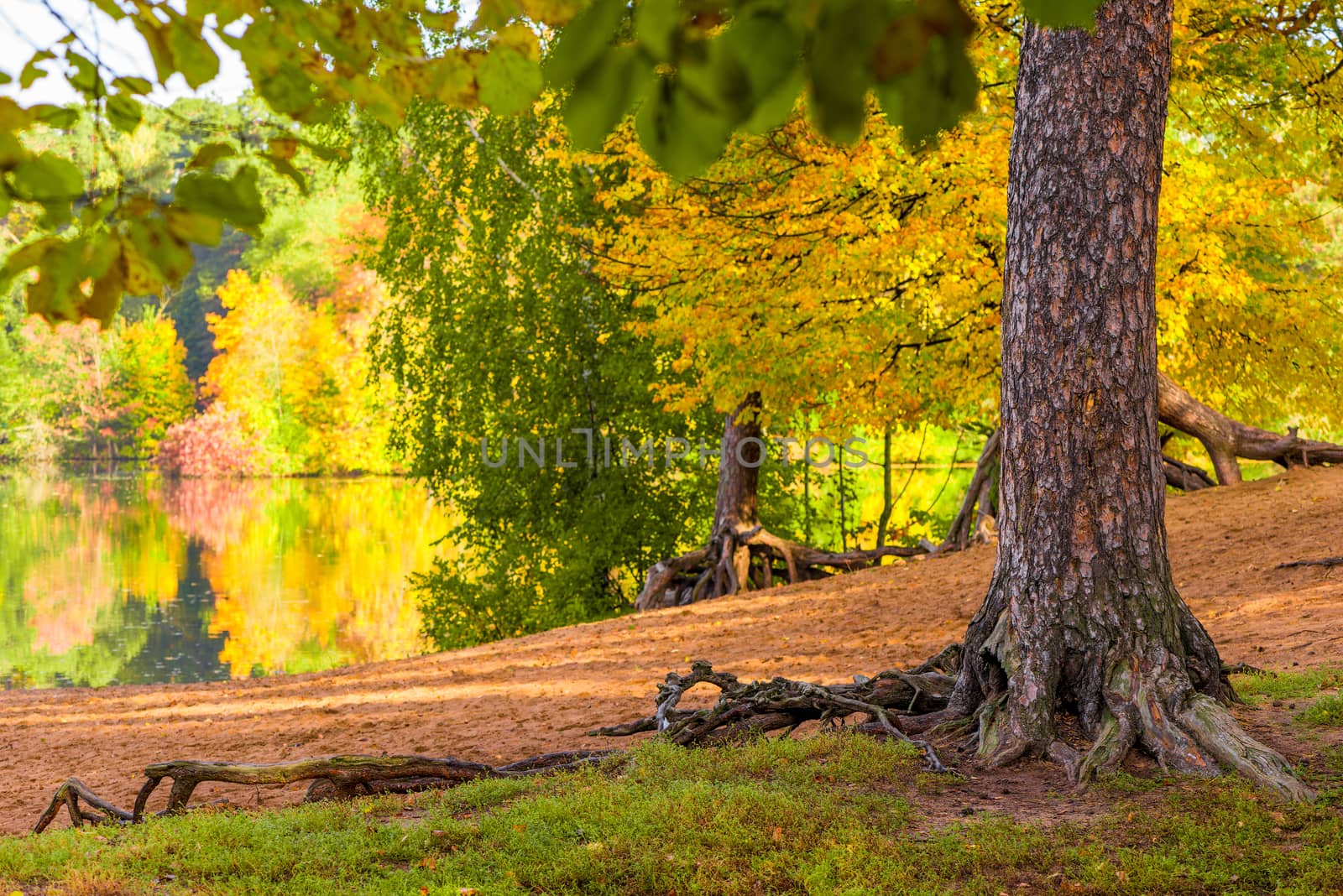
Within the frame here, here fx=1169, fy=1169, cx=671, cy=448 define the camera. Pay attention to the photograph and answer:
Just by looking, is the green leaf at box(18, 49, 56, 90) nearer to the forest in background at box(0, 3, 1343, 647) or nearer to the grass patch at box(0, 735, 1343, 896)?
the forest in background at box(0, 3, 1343, 647)

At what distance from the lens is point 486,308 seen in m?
15.3

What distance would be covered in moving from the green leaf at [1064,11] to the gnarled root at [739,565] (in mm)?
12495

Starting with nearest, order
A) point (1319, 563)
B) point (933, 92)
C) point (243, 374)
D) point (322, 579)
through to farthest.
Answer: point (933, 92), point (1319, 563), point (322, 579), point (243, 374)

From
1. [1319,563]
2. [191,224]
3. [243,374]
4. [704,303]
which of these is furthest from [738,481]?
[243,374]

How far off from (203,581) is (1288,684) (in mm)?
21278

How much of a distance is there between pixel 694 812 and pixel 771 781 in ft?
1.81

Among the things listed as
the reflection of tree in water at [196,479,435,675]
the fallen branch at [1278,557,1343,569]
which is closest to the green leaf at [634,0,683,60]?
the fallen branch at [1278,557,1343,569]

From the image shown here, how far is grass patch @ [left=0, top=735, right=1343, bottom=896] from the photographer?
3539mm

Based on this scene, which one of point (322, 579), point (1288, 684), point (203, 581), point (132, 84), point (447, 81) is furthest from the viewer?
point (322, 579)

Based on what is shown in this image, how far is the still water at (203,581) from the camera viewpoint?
1639 centimetres

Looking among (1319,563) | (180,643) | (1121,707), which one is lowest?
(180,643)

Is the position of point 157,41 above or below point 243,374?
below

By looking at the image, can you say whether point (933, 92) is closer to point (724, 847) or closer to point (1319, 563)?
point (724, 847)

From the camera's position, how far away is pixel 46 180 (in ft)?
4.97
